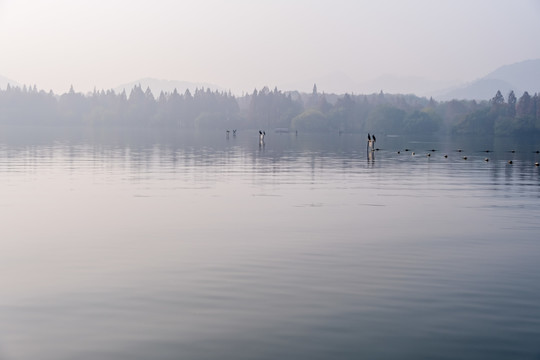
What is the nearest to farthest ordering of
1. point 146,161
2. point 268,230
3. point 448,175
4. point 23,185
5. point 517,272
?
point 517,272 → point 268,230 → point 23,185 → point 448,175 → point 146,161

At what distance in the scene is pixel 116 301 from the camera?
20531 millimetres

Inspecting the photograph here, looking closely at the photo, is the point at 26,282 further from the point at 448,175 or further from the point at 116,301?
the point at 448,175

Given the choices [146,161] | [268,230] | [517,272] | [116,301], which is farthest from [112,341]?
[146,161]

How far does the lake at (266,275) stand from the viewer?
1723cm

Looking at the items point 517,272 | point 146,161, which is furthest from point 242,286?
point 146,161

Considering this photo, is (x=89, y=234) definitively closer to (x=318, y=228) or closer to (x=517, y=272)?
(x=318, y=228)

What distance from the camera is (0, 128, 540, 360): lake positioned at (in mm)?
17234

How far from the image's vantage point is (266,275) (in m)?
23.9

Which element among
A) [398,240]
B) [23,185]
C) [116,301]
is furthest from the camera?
[23,185]

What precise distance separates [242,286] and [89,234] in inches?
475

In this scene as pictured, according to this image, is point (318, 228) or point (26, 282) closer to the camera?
point (26, 282)

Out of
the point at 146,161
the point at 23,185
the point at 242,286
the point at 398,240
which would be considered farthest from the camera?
the point at 146,161

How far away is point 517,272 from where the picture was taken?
24.8 metres

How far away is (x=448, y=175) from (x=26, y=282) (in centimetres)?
5356
